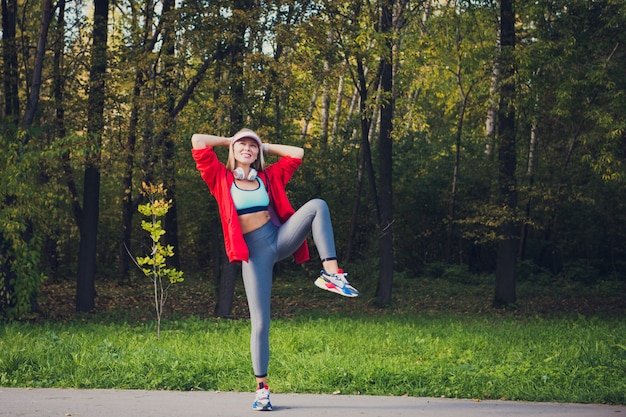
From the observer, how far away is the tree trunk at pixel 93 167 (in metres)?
18.3

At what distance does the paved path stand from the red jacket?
1270 millimetres

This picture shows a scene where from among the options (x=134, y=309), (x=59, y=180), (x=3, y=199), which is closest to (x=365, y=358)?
(x=3, y=199)

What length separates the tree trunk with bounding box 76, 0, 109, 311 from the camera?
60.1ft

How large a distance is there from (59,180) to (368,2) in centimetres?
937

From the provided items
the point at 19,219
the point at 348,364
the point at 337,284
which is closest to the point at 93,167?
the point at 19,219

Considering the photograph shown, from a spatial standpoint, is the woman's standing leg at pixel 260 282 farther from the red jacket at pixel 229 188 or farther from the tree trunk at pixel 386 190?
the tree trunk at pixel 386 190

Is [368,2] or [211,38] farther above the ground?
[368,2]

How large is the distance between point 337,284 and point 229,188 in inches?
50.8

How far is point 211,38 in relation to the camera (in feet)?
58.0

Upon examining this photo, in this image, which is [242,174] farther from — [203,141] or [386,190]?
[386,190]

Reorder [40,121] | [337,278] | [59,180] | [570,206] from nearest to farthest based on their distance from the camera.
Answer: [337,278] → [40,121] → [59,180] → [570,206]

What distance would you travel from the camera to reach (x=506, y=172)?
785 inches

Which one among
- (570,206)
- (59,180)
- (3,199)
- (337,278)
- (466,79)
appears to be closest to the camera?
(337,278)

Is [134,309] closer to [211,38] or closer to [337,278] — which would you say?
[211,38]
